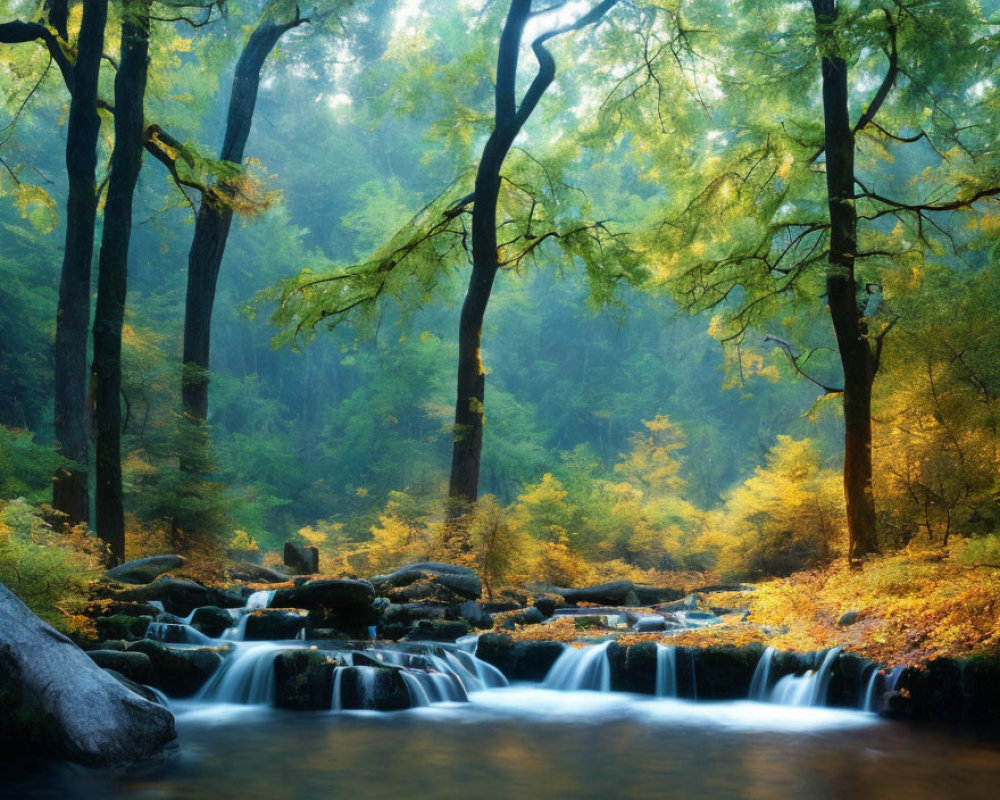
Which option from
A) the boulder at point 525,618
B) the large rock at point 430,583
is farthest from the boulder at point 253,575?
the boulder at point 525,618

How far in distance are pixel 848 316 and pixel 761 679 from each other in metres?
4.07

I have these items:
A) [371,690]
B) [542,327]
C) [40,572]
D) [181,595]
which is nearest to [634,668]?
[371,690]

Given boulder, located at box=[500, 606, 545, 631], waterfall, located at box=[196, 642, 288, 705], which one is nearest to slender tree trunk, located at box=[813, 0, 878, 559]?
boulder, located at box=[500, 606, 545, 631]

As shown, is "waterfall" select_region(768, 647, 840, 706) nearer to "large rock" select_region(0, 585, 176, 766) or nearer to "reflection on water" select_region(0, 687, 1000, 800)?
"reflection on water" select_region(0, 687, 1000, 800)

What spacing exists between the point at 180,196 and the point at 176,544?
20.9 ft

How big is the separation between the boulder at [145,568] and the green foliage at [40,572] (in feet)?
11.3

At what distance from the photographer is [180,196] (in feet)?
48.5

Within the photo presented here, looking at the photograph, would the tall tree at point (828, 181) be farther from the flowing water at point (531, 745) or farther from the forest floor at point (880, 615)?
the flowing water at point (531, 745)

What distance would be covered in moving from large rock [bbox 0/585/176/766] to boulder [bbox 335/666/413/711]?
204 centimetres

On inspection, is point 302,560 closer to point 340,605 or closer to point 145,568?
point 145,568

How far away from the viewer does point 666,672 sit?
772cm

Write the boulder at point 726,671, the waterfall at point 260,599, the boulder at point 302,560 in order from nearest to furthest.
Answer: the boulder at point 726,671 → the waterfall at point 260,599 → the boulder at point 302,560

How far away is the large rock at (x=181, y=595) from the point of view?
941 cm

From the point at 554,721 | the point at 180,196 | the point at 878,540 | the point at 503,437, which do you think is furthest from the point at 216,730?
the point at 503,437
